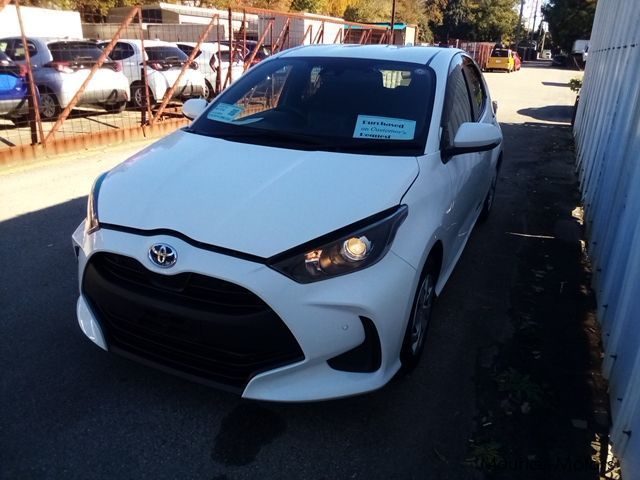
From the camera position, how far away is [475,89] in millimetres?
4656

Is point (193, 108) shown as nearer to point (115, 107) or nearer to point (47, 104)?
point (47, 104)

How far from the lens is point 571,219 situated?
19.9ft

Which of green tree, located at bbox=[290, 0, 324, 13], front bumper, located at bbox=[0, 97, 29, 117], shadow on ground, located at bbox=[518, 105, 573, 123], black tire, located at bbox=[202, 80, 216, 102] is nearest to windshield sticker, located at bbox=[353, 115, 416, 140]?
front bumper, located at bbox=[0, 97, 29, 117]

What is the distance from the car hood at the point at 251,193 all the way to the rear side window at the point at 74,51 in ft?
28.4

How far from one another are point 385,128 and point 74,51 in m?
9.52

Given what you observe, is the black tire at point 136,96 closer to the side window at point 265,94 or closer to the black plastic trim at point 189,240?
the side window at point 265,94

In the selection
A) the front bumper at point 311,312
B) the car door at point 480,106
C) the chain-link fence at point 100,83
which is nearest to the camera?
the front bumper at point 311,312

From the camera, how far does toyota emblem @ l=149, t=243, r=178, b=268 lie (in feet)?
7.47

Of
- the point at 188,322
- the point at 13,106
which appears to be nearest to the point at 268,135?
the point at 188,322

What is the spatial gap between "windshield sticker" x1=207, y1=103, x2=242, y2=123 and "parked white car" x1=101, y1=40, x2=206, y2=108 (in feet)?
27.0

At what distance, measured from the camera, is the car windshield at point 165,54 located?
1202 cm

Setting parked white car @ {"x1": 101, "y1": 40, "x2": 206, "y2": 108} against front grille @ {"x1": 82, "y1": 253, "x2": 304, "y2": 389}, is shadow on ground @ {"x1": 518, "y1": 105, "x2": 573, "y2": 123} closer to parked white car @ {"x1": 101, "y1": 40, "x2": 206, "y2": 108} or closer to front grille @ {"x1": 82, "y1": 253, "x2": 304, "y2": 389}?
parked white car @ {"x1": 101, "y1": 40, "x2": 206, "y2": 108}

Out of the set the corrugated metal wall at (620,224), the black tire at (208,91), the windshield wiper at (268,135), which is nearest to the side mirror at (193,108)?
the windshield wiper at (268,135)

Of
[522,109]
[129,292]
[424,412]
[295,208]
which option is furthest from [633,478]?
[522,109]
